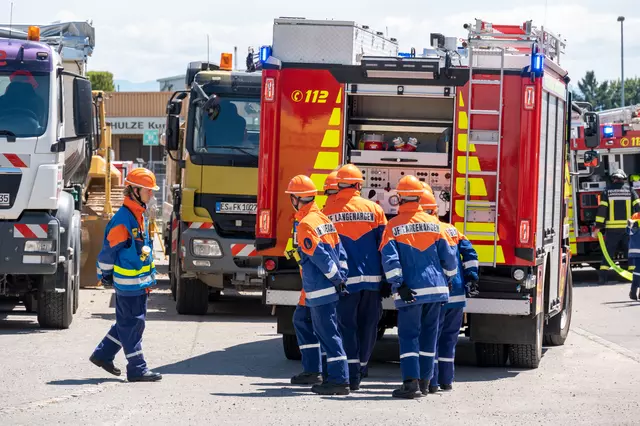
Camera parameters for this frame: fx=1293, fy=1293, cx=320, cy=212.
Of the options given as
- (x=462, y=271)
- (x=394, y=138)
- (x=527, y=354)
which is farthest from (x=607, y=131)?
(x=462, y=271)

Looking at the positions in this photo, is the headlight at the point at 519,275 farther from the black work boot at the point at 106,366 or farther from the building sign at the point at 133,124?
the building sign at the point at 133,124

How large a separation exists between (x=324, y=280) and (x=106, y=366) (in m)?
2.08

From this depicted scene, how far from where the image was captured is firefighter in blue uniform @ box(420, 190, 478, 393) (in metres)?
10.7

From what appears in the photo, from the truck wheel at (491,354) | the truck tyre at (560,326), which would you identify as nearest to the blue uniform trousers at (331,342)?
the truck wheel at (491,354)

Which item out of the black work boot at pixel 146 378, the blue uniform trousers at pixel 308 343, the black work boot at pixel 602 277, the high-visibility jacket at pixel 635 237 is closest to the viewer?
the black work boot at pixel 146 378

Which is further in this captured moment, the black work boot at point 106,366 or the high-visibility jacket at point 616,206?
the high-visibility jacket at point 616,206

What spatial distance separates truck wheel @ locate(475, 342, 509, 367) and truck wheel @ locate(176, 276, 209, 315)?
5613mm

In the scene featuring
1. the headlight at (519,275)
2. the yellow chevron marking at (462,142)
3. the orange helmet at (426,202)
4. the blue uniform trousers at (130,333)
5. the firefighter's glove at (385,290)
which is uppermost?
the yellow chevron marking at (462,142)

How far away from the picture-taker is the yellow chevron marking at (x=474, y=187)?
11633 millimetres

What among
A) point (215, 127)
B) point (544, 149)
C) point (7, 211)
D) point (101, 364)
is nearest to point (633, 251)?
point (215, 127)

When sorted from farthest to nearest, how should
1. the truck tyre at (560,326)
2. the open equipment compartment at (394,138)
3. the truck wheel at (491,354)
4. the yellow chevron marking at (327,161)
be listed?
the truck tyre at (560,326), the truck wheel at (491,354), the open equipment compartment at (394,138), the yellow chevron marking at (327,161)

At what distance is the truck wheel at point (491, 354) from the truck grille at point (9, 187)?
5349mm

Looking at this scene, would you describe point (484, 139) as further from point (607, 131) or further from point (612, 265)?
point (612, 265)

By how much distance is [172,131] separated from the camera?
16.3 m
